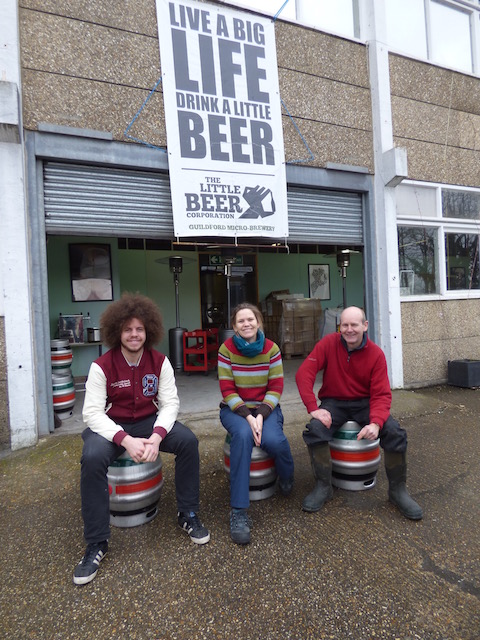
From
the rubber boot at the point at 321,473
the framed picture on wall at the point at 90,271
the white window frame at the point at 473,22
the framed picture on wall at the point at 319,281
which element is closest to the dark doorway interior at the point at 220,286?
the framed picture on wall at the point at 319,281

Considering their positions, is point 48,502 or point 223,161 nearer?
point 48,502

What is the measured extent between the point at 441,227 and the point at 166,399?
542cm

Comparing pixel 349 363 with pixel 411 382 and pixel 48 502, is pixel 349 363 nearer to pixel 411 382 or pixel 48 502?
pixel 48 502

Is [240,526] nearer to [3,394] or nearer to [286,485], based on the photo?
[286,485]

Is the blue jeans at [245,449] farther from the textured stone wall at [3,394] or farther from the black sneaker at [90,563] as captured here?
the textured stone wall at [3,394]

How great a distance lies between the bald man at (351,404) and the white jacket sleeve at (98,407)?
1267 millimetres

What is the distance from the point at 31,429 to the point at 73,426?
20.7 inches

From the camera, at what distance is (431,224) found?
6090 mm

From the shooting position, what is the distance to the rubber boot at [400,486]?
2557mm

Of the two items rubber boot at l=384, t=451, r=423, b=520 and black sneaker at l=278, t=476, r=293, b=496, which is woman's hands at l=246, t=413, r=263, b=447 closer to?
black sneaker at l=278, t=476, r=293, b=496

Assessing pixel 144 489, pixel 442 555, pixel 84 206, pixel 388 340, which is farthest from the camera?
pixel 388 340

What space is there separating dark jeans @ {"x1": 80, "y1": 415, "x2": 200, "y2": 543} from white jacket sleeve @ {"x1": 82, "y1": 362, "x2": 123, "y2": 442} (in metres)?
0.05

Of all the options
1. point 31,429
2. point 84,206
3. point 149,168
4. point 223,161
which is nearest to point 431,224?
point 223,161

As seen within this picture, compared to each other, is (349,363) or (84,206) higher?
(84,206)
